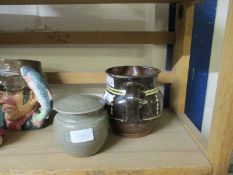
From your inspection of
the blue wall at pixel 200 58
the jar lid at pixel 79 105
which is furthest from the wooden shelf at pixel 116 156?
the blue wall at pixel 200 58

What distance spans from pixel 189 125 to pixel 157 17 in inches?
14.4

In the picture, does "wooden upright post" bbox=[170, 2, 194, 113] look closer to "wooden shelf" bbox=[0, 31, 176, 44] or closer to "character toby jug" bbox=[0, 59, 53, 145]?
"wooden shelf" bbox=[0, 31, 176, 44]

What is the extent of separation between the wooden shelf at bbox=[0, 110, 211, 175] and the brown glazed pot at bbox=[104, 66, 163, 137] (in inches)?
1.5

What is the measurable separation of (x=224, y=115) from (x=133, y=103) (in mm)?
200

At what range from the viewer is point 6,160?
526mm

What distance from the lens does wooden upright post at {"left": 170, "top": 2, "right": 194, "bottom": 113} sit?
70cm

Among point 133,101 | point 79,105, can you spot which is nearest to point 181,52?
point 133,101

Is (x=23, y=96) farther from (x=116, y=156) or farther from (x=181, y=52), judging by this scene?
(x=181, y=52)

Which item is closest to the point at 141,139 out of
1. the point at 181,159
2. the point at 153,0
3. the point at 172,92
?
the point at 181,159

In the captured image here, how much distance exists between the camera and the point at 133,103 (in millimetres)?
563

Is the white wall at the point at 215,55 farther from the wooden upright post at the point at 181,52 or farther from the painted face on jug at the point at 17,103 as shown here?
the painted face on jug at the point at 17,103

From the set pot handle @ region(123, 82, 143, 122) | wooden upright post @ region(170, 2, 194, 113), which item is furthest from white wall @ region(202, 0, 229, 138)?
pot handle @ region(123, 82, 143, 122)

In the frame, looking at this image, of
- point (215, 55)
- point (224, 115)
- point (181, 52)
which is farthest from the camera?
point (215, 55)

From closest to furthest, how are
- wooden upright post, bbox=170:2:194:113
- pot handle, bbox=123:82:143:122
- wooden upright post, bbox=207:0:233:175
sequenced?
wooden upright post, bbox=207:0:233:175 < pot handle, bbox=123:82:143:122 < wooden upright post, bbox=170:2:194:113
